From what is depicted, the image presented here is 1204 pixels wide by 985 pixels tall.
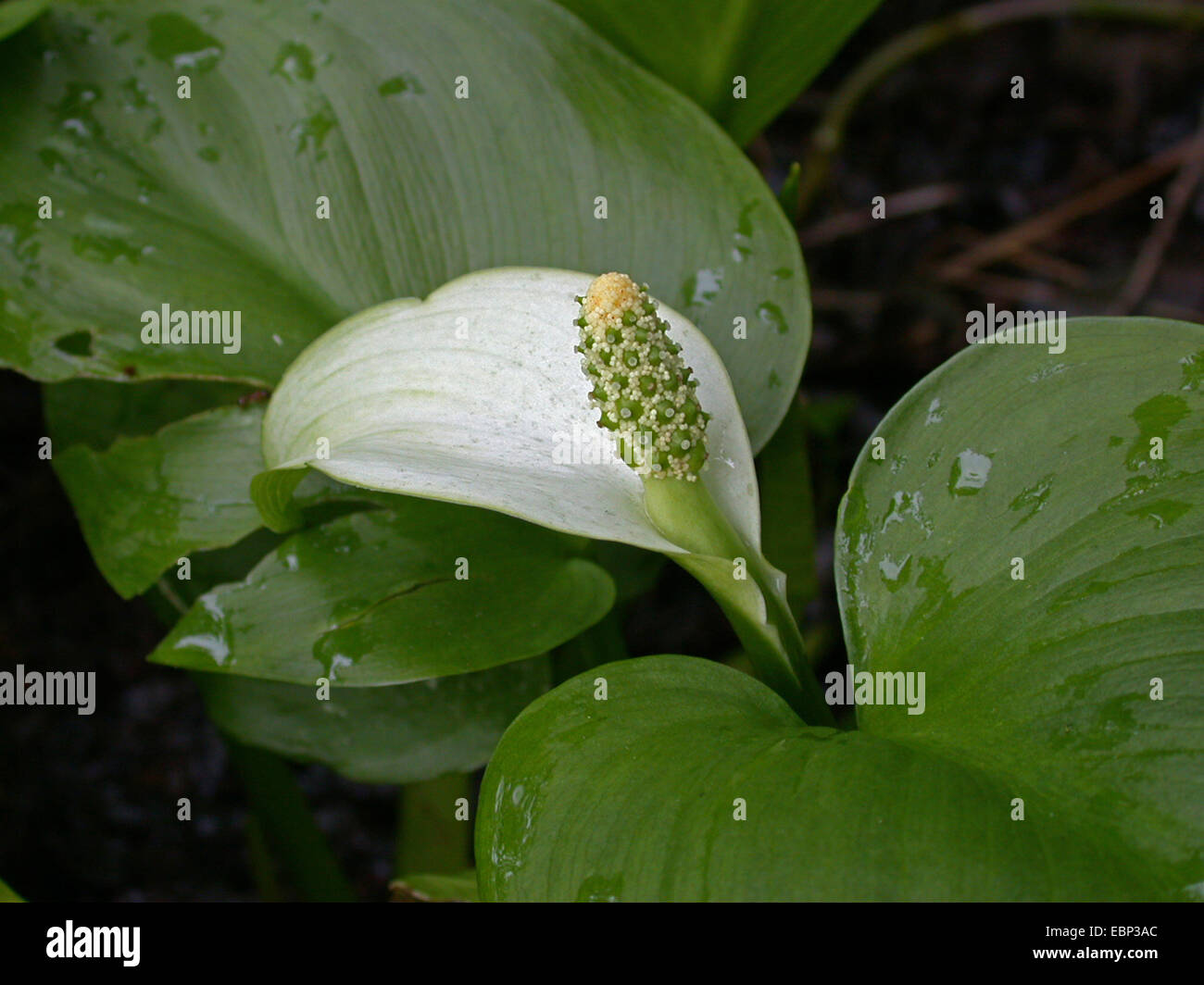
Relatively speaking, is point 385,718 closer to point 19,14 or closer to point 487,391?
point 487,391

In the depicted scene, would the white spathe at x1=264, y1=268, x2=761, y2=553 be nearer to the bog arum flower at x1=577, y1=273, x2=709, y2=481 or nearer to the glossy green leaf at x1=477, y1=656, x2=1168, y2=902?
the bog arum flower at x1=577, y1=273, x2=709, y2=481

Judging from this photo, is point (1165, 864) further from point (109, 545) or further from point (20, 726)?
point (20, 726)

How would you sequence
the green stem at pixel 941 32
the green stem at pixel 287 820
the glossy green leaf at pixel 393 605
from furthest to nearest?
the green stem at pixel 941 32, the green stem at pixel 287 820, the glossy green leaf at pixel 393 605

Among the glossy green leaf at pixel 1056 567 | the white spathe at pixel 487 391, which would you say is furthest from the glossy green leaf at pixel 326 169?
the glossy green leaf at pixel 1056 567

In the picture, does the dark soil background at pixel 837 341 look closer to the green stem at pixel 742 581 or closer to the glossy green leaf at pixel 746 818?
the green stem at pixel 742 581

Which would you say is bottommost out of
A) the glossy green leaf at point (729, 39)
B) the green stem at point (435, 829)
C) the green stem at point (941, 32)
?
the green stem at point (435, 829)

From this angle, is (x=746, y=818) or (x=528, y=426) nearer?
(x=746, y=818)

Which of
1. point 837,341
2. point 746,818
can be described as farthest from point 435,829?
point 837,341
